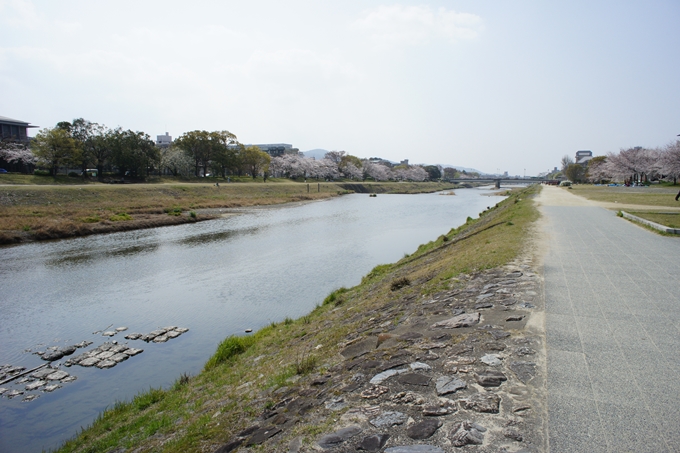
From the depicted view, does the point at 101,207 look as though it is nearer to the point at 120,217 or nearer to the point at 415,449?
the point at 120,217

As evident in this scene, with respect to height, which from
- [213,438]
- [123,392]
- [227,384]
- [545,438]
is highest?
[545,438]

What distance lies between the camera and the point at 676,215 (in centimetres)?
1681

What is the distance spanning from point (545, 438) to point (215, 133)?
243 feet

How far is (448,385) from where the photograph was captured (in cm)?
399

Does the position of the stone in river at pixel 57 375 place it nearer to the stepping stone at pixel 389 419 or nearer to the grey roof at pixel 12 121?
the stepping stone at pixel 389 419

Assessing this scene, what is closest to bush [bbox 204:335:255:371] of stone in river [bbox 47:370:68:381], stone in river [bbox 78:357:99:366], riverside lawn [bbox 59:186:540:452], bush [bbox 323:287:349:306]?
riverside lawn [bbox 59:186:540:452]

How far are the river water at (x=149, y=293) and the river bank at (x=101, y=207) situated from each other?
230 cm

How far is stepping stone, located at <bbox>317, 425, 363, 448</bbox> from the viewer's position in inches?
136

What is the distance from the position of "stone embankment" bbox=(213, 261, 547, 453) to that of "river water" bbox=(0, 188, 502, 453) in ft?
16.9

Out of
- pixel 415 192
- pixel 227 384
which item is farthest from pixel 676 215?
pixel 415 192

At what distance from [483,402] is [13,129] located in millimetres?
79545

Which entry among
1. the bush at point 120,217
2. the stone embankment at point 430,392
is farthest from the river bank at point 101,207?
the stone embankment at point 430,392

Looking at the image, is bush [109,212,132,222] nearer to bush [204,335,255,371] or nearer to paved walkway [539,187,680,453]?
bush [204,335,255,371]

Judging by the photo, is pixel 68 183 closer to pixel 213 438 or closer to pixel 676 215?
pixel 213 438
